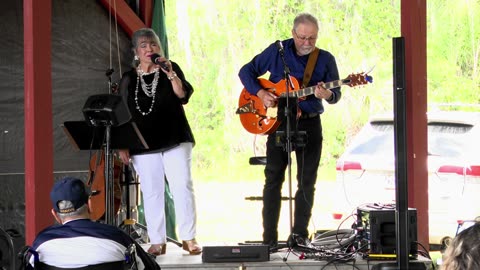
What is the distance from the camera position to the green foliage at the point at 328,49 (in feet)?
37.0

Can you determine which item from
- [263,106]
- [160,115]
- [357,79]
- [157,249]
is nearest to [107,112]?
[160,115]

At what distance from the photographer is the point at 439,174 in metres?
7.52

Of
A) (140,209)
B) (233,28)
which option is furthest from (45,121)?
(233,28)

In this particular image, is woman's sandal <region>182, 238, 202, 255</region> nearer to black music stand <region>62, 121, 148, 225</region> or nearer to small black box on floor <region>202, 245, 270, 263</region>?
small black box on floor <region>202, 245, 270, 263</region>

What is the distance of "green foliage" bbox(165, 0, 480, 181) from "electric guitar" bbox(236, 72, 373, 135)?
436 cm

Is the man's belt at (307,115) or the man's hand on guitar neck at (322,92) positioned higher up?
the man's hand on guitar neck at (322,92)

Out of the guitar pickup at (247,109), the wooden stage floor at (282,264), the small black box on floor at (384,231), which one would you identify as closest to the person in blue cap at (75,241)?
the wooden stage floor at (282,264)

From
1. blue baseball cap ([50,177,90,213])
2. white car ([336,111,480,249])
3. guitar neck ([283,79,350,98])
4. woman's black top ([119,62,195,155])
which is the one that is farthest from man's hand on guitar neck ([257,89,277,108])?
blue baseball cap ([50,177,90,213])

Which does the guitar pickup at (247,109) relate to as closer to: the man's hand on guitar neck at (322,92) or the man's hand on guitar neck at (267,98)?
the man's hand on guitar neck at (267,98)

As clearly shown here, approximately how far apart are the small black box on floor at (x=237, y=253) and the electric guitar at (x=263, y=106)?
1060 mm

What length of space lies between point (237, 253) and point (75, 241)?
194 cm

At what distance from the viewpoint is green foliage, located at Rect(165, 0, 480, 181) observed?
11.3m

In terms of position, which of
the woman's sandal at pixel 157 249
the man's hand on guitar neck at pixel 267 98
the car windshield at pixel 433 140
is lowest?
the woman's sandal at pixel 157 249

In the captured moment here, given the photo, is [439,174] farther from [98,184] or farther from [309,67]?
[98,184]
